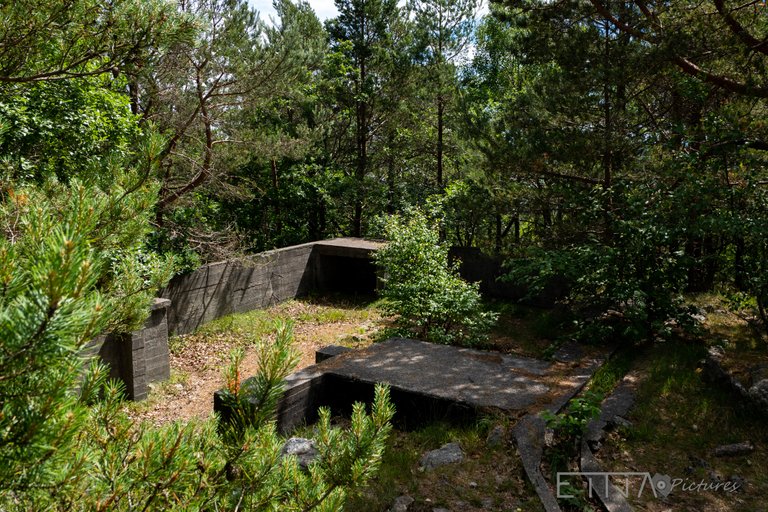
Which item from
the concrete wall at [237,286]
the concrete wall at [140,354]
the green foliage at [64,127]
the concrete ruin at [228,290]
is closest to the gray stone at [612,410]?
the concrete ruin at [228,290]

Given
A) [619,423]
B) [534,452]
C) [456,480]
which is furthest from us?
[619,423]

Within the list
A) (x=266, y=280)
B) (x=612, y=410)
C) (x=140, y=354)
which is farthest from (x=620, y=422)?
(x=266, y=280)

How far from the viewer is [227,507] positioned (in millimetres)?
2127

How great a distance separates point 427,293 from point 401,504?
515 centimetres

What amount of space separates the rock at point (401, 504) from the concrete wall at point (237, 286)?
281 inches

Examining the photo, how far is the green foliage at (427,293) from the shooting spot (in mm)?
9031

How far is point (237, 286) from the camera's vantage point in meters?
11.9

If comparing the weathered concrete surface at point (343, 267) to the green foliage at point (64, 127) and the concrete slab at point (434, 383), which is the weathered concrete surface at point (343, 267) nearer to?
A: the green foliage at point (64, 127)

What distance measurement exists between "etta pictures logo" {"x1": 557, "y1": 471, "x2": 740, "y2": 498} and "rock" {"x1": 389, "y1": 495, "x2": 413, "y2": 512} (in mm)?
1140

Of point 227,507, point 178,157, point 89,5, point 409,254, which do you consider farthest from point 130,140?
point 227,507

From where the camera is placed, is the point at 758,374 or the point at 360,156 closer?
the point at 758,374

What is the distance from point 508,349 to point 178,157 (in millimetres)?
7327

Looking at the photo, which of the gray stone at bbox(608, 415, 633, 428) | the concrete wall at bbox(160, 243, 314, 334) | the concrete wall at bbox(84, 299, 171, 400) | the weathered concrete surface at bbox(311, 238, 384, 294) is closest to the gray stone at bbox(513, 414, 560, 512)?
the gray stone at bbox(608, 415, 633, 428)

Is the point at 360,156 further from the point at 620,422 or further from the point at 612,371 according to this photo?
the point at 620,422
